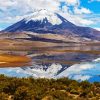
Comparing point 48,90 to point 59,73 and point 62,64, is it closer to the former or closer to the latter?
point 59,73

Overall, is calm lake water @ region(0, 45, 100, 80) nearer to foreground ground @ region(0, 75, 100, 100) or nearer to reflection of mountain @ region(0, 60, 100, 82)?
reflection of mountain @ region(0, 60, 100, 82)

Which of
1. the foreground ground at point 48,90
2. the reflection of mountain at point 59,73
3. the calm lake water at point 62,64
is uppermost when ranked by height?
the calm lake water at point 62,64

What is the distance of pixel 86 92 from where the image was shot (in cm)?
1706

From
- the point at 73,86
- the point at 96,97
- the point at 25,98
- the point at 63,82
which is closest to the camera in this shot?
the point at 25,98

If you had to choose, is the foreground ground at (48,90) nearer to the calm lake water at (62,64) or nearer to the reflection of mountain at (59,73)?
the reflection of mountain at (59,73)

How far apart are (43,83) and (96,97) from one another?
350 cm

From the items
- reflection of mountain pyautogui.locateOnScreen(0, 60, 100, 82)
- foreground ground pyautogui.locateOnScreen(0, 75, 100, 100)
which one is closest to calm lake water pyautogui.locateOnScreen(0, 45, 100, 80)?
reflection of mountain pyautogui.locateOnScreen(0, 60, 100, 82)

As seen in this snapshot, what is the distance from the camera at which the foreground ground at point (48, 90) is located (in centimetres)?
1520

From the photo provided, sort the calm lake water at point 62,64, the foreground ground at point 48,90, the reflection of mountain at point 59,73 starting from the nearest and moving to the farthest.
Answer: the foreground ground at point 48,90
the reflection of mountain at point 59,73
the calm lake water at point 62,64

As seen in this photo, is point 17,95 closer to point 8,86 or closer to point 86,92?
point 8,86

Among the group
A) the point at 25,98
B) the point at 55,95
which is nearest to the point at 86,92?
the point at 55,95

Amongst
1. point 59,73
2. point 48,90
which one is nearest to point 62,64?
point 59,73

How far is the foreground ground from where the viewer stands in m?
15.2

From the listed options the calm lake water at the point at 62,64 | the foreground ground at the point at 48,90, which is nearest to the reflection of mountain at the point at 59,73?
the calm lake water at the point at 62,64
